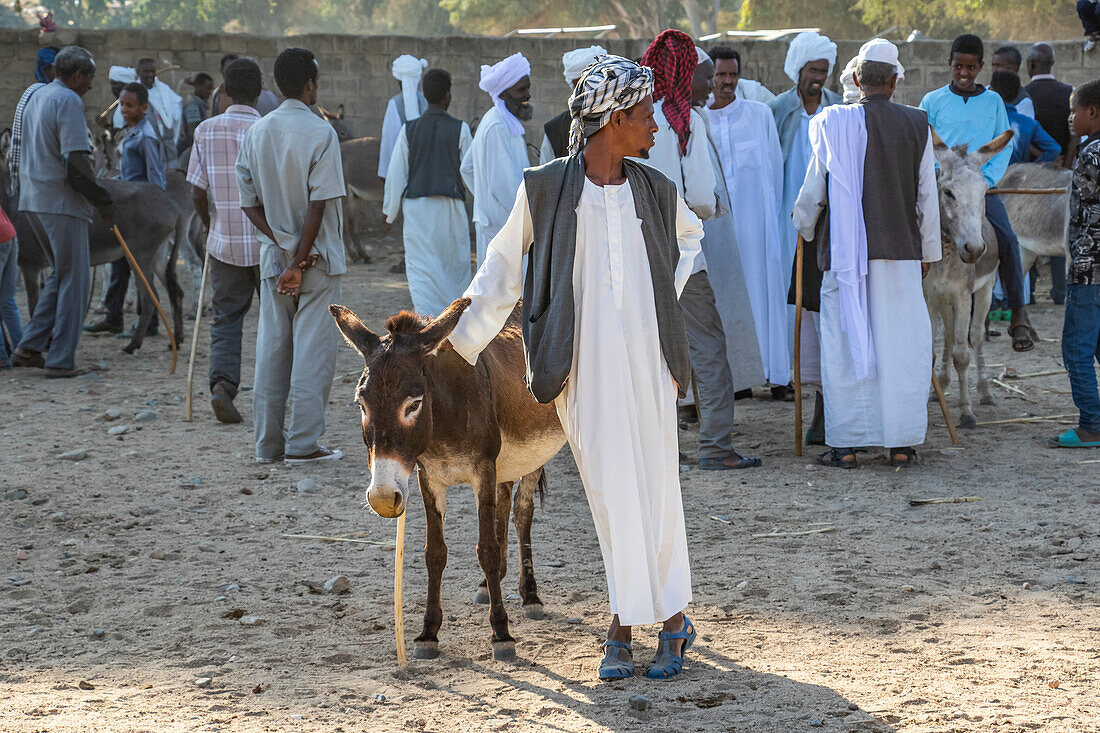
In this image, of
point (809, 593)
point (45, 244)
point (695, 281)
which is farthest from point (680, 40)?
point (45, 244)

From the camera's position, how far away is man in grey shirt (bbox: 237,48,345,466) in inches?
246

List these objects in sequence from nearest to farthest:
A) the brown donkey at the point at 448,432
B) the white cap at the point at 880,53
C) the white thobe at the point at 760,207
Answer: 1. the brown donkey at the point at 448,432
2. the white cap at the point at 880,53
3. the white thobe at the point at 760,207

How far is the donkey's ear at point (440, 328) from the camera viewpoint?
3562mm

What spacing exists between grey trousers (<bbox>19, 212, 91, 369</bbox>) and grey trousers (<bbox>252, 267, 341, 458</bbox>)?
293cm

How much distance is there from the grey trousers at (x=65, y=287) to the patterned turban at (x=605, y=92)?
20.6ft

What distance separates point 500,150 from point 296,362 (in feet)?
6.85

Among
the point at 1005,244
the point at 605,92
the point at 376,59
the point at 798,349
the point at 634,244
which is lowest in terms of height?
the point at 798,349

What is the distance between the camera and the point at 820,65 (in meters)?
7.65

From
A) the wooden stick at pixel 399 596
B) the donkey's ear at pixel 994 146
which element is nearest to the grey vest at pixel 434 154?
the donkey's ear at pixel 994 146

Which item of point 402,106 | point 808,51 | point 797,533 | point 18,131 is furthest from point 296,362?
point 402,106

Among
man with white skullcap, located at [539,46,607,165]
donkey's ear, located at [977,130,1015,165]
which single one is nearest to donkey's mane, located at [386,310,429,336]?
man with white skullcap, located at [539,46,607,165]

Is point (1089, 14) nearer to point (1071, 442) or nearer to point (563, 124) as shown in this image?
point (1071, 442)

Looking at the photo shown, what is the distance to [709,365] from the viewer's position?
635 cm

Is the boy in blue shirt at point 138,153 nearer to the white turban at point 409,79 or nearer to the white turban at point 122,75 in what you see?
the white turban at point 122,75
